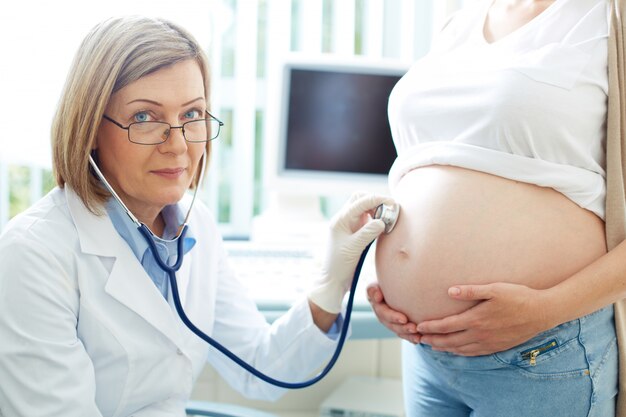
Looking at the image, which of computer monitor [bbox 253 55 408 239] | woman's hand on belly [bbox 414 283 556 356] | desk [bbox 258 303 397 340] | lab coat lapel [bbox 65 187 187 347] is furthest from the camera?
computer monitor [bbox 253 55 408 239]

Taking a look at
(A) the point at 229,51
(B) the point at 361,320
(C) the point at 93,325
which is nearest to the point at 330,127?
(A) the point at 229,51

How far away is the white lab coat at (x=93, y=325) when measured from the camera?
1.09 meters

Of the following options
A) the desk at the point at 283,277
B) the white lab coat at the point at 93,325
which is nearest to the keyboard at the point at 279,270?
the desk at the point at 283,277

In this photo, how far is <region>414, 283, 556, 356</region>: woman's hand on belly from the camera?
108 cm

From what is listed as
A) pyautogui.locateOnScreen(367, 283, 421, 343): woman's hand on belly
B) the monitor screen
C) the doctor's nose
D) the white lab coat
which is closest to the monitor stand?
the monitor screen

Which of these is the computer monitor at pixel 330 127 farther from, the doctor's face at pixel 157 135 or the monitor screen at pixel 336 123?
the doctor's face at pixel 157 135

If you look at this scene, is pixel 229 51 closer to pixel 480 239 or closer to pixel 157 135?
pixel 157 135

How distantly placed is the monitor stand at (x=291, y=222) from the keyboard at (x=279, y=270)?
0.12ft

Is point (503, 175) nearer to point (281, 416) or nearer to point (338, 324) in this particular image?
point (338, 324)

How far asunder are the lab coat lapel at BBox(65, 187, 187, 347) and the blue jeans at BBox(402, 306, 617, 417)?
1.63 feet

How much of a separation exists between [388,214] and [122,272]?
18.8 inches

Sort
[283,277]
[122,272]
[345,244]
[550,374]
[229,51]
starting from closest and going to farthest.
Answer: [550,374] < [122,272] < [345,244] < [283,277] < [229,51]

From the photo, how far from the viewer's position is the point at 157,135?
1.23 metres

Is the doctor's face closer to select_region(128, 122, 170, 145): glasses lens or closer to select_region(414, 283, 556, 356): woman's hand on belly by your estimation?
select_region(128, 122, 170, 145): glasses lens
